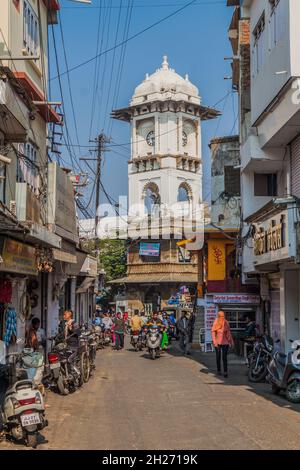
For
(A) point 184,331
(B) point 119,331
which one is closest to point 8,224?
(A) point 184,331

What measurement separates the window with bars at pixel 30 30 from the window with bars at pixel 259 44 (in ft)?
20.8

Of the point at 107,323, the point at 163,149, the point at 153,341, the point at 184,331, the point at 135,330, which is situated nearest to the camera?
the point at 153,341

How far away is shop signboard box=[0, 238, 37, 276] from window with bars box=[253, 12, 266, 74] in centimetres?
788

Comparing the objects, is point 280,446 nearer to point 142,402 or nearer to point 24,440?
point 24,440

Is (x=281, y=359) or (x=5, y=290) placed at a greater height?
(x=5, y=290)

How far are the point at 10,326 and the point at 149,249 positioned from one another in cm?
3641

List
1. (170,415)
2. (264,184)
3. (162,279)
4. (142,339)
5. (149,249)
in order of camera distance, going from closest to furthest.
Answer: (170,415) → (264,184) → (142,339) → (162,279) → (149,249)

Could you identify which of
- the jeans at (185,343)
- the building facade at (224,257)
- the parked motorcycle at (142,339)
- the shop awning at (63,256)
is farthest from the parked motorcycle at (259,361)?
the parked motorcycle at (142,339)

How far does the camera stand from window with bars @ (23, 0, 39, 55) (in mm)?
17156

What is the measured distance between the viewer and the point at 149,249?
1989 inches

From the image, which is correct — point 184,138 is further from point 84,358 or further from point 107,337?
point 84,358

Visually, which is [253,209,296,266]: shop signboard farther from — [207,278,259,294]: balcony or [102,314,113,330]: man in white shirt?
[102,314,113,330]: man in white shirt

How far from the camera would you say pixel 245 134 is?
2016cm
